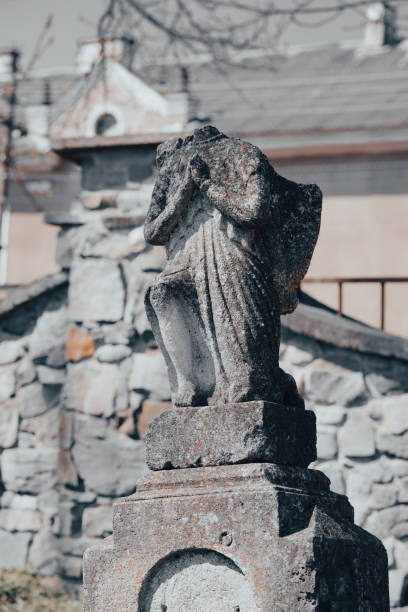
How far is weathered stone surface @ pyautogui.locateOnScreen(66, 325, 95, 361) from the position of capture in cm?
747

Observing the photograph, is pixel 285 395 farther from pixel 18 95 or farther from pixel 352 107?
pixel 18 95

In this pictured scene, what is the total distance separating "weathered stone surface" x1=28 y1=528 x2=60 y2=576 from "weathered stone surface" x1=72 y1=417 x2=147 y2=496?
0.47m

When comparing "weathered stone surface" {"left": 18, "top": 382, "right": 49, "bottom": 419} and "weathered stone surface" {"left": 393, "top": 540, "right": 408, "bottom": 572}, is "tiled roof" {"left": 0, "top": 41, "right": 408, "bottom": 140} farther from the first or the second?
"weathered stone surface" {"left": 393, "top": 540, "right": 408, "bottom": 572}

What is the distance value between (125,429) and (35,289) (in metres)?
1.12

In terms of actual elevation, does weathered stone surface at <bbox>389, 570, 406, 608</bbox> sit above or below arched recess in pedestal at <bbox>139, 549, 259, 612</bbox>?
below

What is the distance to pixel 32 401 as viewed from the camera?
7645 millimetres

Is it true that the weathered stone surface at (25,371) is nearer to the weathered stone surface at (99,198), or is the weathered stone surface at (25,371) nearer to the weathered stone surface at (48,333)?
the weathered stone surface at (48,333)

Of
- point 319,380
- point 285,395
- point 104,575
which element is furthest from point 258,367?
point 319,380

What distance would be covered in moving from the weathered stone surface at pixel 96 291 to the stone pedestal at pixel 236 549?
9.30 feet

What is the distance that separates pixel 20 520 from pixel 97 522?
606mm

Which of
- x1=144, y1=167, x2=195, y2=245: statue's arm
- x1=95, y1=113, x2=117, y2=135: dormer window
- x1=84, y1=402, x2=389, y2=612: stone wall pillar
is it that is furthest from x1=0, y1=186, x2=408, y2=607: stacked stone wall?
x1=95, y1=113, x2=117, y2=135: dormer window

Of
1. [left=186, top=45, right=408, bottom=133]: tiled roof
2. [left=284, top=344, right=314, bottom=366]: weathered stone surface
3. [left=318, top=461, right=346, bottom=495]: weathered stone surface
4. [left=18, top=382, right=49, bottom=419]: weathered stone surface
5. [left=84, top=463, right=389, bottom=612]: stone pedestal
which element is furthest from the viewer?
[left=186, top=45, right=408, bottom=133]: tiled roof

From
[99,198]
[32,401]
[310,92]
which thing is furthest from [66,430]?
[310,92]

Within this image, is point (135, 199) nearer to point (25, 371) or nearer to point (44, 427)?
point (25, 371)
